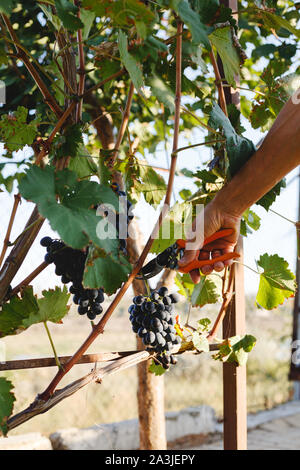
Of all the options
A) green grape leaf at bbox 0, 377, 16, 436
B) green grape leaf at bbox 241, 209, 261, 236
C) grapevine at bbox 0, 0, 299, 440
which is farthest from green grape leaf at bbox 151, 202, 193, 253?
green grape leaf at bbox 0, 377, 16, 436

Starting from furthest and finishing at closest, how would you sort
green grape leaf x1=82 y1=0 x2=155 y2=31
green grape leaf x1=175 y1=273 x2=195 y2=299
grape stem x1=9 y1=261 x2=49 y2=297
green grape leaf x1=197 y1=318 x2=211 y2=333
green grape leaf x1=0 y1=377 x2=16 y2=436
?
green grape leaf x1=175 y1=273 x2=195 y2=299 → green grape leaf x1=197 y1=318 x2=211 y2=333 → grape stem x1=9 y1=261 x2=49 y2=297 → green grape leaf x1=0 y1=377 x2=16 y2=436 → green grape leaf x1=82 y1=0 x2=155 y2=31

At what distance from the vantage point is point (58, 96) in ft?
3.83

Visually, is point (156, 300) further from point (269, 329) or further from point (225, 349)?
point (269, 329)

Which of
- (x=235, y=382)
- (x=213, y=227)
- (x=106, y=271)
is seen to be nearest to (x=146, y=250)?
(x=106, y=271)

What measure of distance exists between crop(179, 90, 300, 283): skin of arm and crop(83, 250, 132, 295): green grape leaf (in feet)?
0.76

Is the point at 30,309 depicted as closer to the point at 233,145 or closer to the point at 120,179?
the point at 233,145

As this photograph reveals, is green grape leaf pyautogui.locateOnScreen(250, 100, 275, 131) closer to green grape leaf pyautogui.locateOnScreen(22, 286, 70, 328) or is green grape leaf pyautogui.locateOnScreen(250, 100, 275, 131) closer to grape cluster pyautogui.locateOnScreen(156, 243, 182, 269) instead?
grape cluster pyautogui.locateOnScreen(156, 243, 182, 269)

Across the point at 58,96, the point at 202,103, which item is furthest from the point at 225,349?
the point at 58,96

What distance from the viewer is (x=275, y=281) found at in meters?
1.03

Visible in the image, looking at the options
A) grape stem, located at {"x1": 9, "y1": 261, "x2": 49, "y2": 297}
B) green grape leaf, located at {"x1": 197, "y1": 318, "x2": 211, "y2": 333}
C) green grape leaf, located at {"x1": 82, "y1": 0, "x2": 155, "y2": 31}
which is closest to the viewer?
green grape leaf, located at {"x1": 82, "y1": 0, "x2": 155, "y2": 31}

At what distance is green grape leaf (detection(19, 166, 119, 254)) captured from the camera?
0.53 meters

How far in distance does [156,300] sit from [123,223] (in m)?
0.18

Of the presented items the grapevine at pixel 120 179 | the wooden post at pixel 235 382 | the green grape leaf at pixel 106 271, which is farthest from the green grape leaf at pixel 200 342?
the green grape leaf at pixel 106 271

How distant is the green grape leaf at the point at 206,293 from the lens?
1.13 m
